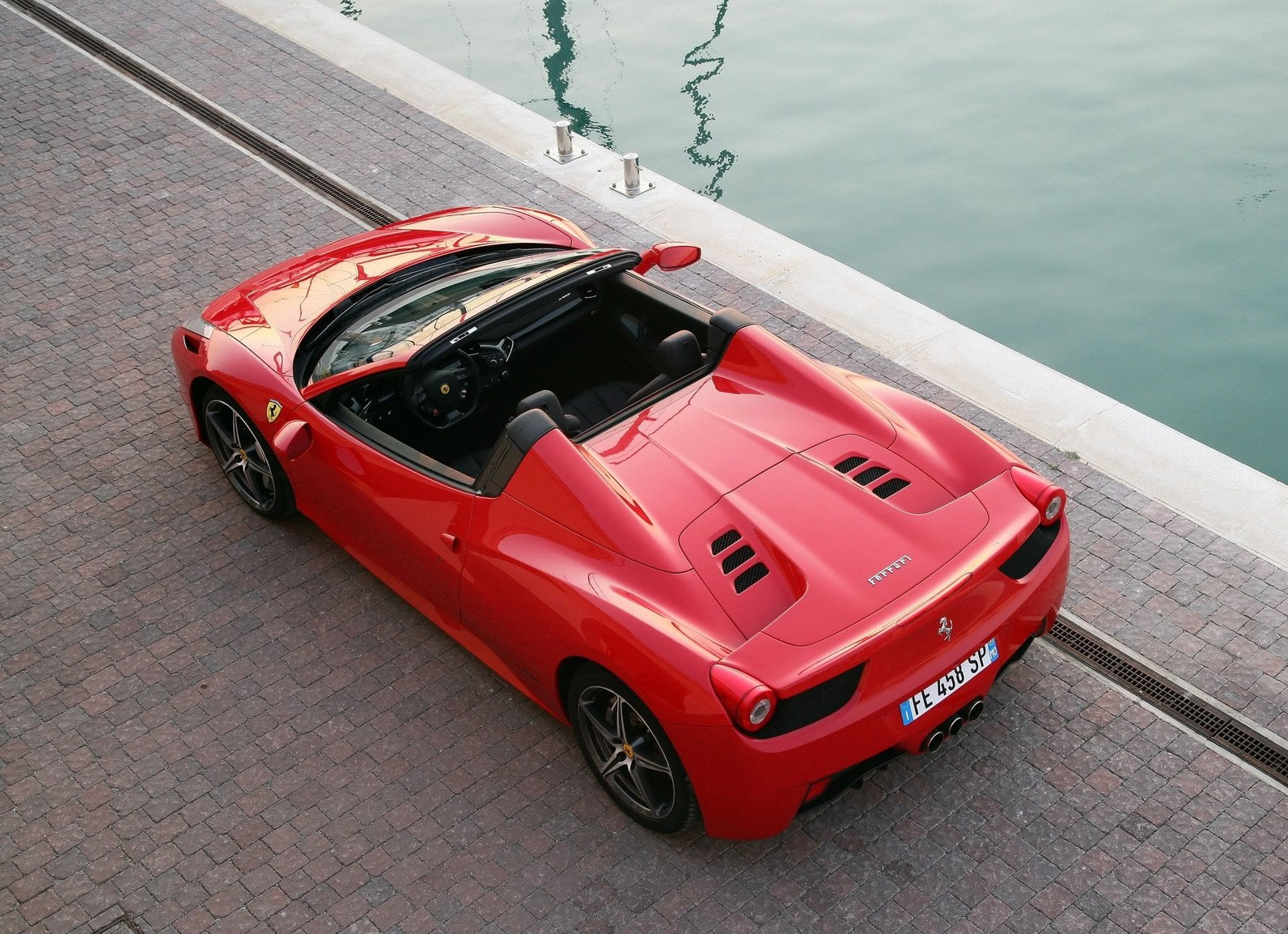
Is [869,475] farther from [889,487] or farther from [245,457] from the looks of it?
[245,457]

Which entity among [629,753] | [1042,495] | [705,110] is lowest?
[705,110]

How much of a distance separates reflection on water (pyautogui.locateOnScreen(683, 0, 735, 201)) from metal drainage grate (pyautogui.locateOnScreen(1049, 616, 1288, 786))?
5.98 meters

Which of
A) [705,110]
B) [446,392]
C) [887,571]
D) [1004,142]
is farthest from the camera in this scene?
[705,110]

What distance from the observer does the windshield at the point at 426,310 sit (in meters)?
5.36

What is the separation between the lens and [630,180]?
8867mm

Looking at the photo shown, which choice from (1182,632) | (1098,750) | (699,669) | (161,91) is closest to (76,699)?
(699,669)

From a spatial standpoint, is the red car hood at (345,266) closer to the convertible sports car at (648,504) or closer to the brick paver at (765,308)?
the convertible sports car at (648,504)

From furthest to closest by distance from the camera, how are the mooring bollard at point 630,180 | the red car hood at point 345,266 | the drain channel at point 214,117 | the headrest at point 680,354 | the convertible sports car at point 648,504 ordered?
the mooring bollard at point 630,180, the drain channel at point 214,117, the red car hood at point 345,266, the headrest at point 680,354, the convertible sports car at point 648,504

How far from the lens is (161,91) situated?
9992 mm

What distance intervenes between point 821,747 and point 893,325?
3.92m

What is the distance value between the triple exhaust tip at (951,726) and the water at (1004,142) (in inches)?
161

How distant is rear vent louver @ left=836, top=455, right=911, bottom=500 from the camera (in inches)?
186

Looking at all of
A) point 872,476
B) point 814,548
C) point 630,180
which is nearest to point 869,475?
point 872,476

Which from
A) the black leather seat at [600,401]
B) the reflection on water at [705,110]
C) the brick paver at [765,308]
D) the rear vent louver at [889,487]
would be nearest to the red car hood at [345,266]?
the black leather seat at [600,401]
